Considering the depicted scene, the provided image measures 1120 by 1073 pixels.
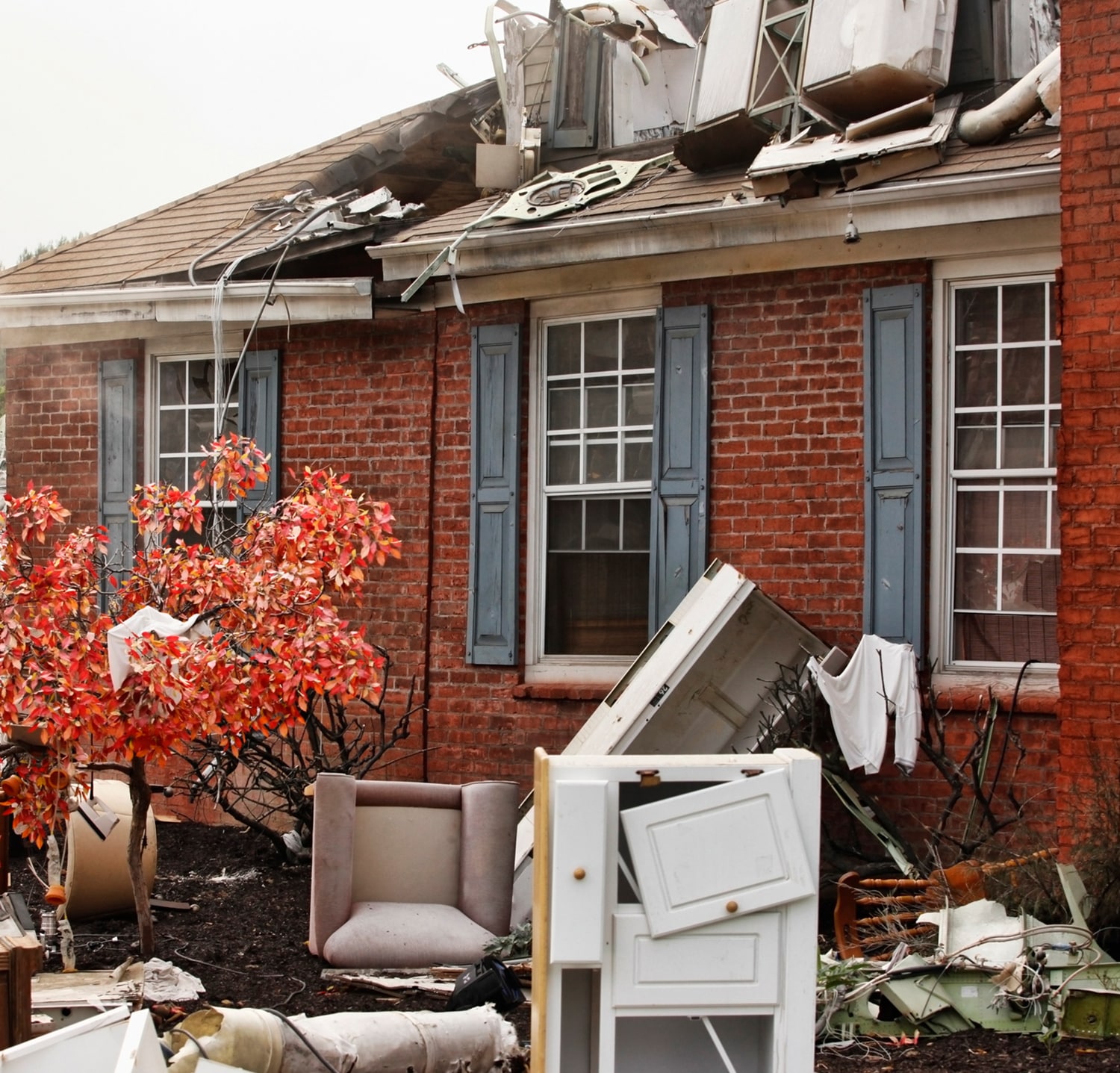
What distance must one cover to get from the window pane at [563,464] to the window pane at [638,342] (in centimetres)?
60

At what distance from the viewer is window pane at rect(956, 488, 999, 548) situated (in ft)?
25.4

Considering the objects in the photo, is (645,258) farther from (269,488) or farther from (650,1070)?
(650,1070)

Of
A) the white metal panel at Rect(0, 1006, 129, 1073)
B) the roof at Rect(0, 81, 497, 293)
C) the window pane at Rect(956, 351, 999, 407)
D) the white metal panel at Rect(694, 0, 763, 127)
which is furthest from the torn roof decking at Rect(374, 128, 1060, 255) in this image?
the white metal panel at Rect(0, 1006, 129, 1073)

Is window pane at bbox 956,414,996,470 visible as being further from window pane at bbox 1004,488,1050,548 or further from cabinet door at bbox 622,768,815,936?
cabinet door at bbox 622,768,815,936

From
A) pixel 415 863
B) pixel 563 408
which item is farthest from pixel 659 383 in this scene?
pixel 415 863

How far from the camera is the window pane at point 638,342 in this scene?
8836 mm

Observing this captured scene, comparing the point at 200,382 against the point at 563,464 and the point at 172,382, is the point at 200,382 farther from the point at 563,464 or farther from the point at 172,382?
the point at 563,464

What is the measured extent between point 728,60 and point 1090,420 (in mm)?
3809

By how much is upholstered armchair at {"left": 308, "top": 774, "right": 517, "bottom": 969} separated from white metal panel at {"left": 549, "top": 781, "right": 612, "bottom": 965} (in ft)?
9.27

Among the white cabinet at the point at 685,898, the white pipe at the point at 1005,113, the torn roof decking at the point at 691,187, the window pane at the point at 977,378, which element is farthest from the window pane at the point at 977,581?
the white cabinet at the point at 685,898

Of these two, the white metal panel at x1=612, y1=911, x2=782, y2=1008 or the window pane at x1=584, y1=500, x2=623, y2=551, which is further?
the window pane at x1=584, y1=500, x2=623, y2=551

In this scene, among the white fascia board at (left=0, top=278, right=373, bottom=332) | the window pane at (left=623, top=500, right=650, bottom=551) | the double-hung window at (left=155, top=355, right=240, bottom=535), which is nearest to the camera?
the window pane at (left=623, top=500, right=650, bottom=551)

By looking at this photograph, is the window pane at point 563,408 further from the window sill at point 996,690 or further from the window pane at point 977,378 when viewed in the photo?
the window sill at point 996,690

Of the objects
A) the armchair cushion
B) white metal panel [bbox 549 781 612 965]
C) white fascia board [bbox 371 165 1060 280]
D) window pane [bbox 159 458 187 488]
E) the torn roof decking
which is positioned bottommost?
the armchair cushion
